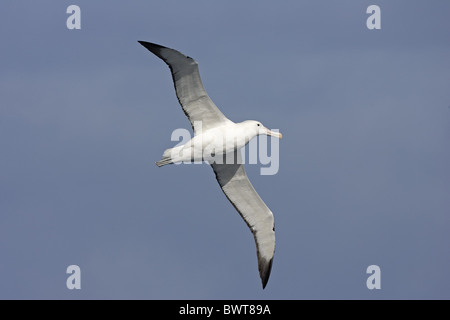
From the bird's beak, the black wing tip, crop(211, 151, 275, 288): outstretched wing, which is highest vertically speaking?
the bird's beak

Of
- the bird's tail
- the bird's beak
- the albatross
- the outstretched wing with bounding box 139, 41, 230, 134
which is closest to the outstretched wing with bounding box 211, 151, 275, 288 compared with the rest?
the albatross

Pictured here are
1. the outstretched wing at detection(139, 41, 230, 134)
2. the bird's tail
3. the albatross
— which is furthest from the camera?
the bird's tail

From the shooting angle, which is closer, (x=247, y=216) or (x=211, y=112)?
(x=211, y=112)

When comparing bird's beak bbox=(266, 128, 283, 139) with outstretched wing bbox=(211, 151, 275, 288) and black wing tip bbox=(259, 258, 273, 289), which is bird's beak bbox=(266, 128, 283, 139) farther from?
black wing tip bbox=(259, 258, 273, 289)

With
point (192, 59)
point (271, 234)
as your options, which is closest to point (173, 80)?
point (192, 59)

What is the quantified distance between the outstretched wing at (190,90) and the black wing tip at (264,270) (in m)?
4.13

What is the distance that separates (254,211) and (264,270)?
1.59 metres

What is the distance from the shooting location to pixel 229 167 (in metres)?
26.1

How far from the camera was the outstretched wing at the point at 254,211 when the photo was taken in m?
26.3

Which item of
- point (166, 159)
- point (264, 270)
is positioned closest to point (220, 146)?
point (166, 159)

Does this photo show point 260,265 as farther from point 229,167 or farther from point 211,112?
point 211,112

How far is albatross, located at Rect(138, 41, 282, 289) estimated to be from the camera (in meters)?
24.1

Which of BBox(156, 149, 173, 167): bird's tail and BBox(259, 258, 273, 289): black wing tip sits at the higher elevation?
BBox(156, 149, 173, 167): bird's tail

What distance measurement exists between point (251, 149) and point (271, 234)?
95.4 inches
